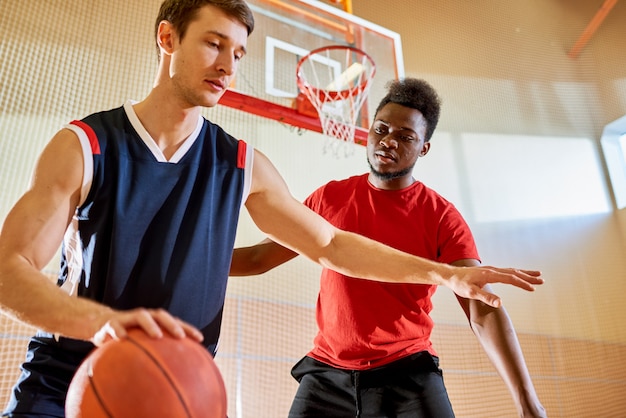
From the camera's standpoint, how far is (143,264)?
1.65 meters

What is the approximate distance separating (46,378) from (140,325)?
0.52 metres

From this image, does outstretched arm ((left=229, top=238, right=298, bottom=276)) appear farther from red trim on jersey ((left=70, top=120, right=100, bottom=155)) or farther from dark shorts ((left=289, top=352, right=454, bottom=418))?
red trim on jersey ((left=70, top=120, right=100, bottom=155))

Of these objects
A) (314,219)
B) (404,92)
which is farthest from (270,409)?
(314,219)

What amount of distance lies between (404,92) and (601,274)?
5549mm

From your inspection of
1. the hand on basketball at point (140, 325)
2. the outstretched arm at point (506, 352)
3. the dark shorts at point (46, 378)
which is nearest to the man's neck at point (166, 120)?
the dark shorts at point (46, 378)

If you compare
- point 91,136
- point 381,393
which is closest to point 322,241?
point 381,393

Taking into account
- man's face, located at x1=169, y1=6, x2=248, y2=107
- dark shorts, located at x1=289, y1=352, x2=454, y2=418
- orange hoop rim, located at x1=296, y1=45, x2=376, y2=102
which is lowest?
dark shorts, located at x1=289, y1=352, x2=454, y2=418

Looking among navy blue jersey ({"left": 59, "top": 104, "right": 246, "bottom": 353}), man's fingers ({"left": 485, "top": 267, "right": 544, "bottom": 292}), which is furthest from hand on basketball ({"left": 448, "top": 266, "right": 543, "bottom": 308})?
navy blue jersey ({"left": 59, "top": 104, "right": 246, "bottom": 353})

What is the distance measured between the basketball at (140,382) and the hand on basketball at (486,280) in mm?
924

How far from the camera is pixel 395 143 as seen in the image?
9.43 ft

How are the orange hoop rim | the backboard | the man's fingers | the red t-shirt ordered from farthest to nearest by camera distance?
the orange hoop rim, the backboard, the red t-shirt, the man's fingers

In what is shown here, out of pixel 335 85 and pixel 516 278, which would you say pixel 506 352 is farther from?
pixel 335 85

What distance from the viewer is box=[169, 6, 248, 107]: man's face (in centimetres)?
182

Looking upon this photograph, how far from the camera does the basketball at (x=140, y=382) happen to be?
3.76 feet
